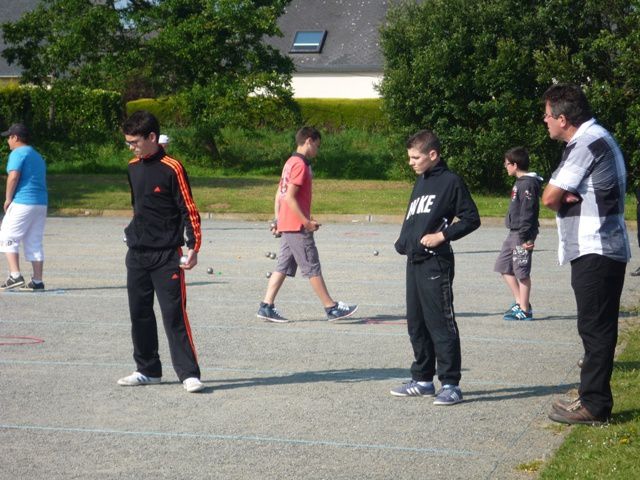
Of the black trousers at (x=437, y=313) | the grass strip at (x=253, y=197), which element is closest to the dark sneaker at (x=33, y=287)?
the black trousers at (x=437, y=313)

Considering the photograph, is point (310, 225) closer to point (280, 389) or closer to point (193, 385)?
point (280, 389)

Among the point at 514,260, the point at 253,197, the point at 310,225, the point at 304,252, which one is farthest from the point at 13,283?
the point at 253,197

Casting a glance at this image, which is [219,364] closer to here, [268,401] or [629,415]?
[268,401]

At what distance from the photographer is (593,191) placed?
6.93m

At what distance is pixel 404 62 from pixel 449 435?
24.7 meters

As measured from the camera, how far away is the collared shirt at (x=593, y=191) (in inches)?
272

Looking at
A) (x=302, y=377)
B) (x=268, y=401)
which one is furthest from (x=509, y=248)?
(x=268, y=401)

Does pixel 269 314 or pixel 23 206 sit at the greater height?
pixel 23 206

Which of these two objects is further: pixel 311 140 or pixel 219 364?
pixel 311 140

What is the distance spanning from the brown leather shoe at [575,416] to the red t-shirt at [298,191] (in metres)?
4.58

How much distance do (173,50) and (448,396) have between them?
99.2ft

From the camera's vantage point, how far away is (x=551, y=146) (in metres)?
30.2

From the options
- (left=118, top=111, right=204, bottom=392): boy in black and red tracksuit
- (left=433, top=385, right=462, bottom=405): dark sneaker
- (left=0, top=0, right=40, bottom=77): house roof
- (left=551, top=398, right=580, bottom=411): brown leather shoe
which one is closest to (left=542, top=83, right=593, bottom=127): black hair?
(left=551, top=398, right=580, bottom=411): brown leather shoe

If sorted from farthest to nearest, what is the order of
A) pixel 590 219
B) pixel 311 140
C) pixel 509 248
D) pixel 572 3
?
1. pixel 572 3
2. pixel 509 248
3. pixel 311 140
4. pixel 590 219
